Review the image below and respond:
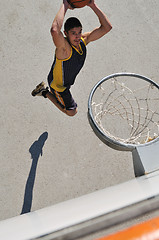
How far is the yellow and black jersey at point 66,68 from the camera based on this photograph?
293 cm

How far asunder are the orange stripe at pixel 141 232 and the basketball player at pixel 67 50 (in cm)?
161

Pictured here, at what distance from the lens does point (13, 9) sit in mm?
4492

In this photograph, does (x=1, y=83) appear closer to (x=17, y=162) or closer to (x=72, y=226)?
(x=17, y=162)

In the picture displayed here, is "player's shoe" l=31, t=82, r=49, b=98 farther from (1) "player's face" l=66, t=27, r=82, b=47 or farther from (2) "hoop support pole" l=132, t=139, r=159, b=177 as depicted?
(2) "hoop support pole" l=132, t=139, r=159, b=177

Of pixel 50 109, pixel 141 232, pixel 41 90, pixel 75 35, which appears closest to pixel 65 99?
pixel 41 90

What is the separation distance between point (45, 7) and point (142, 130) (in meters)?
2.44

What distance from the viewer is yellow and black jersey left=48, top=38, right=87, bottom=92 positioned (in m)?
2.93

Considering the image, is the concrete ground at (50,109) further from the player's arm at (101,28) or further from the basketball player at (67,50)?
the player's arm at (101,28)

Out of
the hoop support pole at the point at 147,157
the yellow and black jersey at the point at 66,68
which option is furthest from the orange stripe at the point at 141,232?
the yellow and black jersey at the point at 66,68

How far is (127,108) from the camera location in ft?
12.6

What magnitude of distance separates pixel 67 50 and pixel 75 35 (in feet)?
0.53

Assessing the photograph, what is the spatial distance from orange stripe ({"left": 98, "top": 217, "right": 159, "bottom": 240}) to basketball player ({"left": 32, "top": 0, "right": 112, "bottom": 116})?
1.61 meters

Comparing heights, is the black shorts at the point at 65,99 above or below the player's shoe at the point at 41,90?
below

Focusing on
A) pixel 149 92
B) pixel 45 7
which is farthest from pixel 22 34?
pixel 149 92
